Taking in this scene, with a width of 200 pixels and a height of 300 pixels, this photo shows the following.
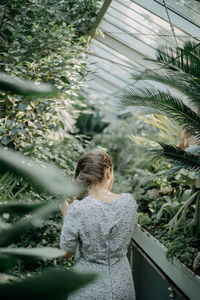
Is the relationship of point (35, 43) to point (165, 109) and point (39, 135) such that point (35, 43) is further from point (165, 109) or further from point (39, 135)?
point (165, 109)

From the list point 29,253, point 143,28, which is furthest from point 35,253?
point 143,28

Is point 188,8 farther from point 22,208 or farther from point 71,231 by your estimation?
point 22,208

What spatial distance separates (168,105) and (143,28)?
7.22 feet

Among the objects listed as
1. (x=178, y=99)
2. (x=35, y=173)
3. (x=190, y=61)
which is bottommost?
(x=178, y=99)

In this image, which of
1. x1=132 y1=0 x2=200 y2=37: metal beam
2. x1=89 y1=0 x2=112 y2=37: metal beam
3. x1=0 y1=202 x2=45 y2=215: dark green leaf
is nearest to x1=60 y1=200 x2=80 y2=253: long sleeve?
x1=0 y1=202 x2=45 y2=215: dark green leaf

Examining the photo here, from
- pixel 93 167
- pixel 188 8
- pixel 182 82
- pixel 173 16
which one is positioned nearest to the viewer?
pixel 93 167

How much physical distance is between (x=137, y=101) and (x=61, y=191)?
10.1 feet

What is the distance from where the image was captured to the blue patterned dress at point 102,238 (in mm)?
2387

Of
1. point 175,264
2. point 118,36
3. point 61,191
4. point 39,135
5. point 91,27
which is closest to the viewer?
point 61,191

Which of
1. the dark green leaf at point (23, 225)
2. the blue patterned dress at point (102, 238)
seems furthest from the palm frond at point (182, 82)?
the dark green leaf at point (23, 225)

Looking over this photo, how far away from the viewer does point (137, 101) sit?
3350 mm

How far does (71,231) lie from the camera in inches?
94.0

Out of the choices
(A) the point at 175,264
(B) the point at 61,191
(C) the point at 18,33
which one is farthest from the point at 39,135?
(B) the point at 61,191

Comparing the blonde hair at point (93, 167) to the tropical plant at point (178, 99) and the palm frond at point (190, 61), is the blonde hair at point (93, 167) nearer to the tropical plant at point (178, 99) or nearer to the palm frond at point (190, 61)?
the tropical plant at point (178, 99)
